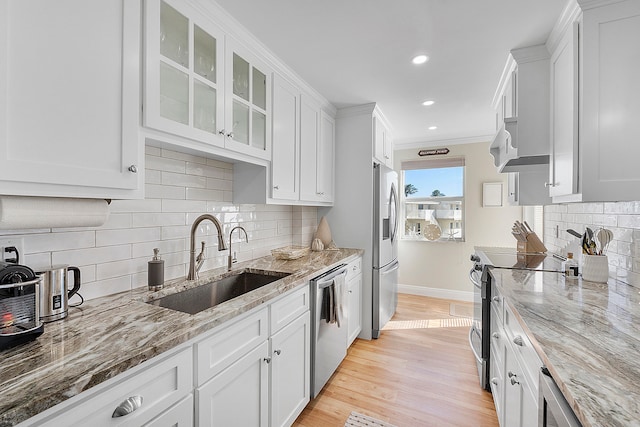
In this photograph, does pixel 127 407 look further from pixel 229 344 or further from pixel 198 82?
pixel 198 82

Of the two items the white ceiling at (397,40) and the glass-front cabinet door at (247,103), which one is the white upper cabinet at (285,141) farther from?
the white ceiling at (397,40)

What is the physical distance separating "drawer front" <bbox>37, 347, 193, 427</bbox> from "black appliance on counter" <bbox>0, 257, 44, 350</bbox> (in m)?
0.30

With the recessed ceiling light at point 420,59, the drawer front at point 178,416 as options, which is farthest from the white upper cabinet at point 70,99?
the recessed ceiling light at point 420,59

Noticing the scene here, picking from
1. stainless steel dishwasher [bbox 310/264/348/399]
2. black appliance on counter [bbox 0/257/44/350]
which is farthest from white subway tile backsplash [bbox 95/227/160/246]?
stainless steel dishwasher [bbox 310/264/348/399]

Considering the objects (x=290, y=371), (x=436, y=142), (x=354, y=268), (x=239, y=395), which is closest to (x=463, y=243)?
(x=436, y=142)

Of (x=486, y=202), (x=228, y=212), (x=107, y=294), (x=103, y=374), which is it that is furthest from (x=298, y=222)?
(x=486, y=202)

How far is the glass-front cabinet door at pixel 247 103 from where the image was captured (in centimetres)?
171

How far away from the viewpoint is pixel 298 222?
9.82 ft

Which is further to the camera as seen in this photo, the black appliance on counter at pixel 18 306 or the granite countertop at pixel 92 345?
the black appliance on counter at pixel 18 306

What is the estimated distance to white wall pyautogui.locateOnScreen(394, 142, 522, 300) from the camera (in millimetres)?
4078

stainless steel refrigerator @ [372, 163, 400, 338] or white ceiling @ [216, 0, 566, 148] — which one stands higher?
white ceiling @ [216, 0, 566, 148]

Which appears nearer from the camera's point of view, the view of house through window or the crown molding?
the crown molding

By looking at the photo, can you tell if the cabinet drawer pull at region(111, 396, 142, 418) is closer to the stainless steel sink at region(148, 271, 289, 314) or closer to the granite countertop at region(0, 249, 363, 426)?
the granite countertop at region(0, 249, 363, 426)

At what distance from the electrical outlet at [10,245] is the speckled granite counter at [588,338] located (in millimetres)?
1766
